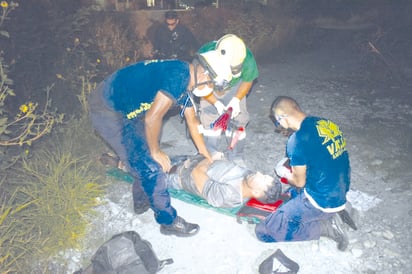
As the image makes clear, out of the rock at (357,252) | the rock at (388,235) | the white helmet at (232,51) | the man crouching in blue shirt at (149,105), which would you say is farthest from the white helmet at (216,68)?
the rock at (388,235)

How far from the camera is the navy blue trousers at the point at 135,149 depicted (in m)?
3.06

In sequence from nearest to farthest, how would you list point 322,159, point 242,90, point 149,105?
point 322,159 < point 149,105 < point 242,90

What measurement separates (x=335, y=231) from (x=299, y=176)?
68 cm

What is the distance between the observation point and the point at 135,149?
120 inches

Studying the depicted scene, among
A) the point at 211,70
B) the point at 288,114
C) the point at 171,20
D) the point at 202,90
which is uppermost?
the point at 171,20

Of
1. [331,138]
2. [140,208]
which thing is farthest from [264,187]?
[140,208]

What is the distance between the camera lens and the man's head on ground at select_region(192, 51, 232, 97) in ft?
9.61

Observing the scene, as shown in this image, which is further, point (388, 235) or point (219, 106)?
point (219, 106)

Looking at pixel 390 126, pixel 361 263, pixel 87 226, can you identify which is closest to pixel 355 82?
pixel 390 126

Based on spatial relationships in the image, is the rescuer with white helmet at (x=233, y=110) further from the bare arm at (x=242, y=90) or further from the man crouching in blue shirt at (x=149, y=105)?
the man crouching in blue shirt at (x=149, y=105)

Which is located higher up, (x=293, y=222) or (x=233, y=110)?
(x=233, y=110)

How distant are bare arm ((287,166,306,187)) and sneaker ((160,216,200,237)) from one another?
1121 mm

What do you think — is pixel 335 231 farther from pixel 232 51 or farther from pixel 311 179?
pixel 232 51

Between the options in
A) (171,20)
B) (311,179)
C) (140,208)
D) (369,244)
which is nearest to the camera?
(311,179)
